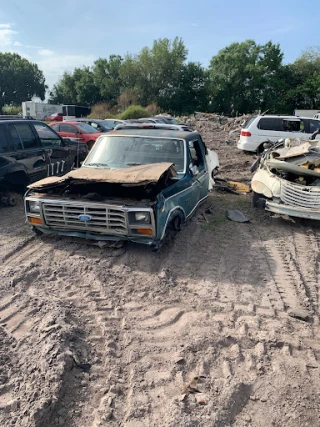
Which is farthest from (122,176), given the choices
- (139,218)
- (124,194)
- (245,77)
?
(245,77)

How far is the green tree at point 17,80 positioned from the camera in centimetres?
6456

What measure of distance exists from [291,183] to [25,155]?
541 centimetres

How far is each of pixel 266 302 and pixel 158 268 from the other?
1.47 metres

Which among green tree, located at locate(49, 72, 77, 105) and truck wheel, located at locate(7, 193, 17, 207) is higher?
green tree, located at locate(49, 72, 77, 105)

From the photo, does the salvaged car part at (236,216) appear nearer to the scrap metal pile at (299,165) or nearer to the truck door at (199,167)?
the truck door at (199,167)

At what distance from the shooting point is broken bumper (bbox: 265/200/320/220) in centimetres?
660

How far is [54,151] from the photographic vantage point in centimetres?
860

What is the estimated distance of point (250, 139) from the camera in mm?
→ 15289

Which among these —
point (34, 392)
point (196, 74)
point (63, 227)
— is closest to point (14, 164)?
point (63, 227)

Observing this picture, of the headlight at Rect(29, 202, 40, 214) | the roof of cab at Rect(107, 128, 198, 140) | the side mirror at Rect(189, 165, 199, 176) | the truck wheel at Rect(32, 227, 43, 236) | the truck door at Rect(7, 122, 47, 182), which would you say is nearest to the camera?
the headlight at Rect(29, 202, 40, 214)

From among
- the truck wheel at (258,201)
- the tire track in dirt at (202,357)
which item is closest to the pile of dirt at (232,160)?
the truck wheel at (258,201)

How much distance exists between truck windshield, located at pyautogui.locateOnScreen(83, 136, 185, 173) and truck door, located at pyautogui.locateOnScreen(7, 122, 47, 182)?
193 cm

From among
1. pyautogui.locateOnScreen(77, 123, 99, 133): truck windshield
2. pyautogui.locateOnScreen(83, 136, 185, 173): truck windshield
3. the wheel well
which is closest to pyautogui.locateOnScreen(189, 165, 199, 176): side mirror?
pyautogui.locateOnScreen(83, 136, 185, 173): truck windshield

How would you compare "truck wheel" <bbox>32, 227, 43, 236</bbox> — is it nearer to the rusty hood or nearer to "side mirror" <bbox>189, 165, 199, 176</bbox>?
the rusty hood
